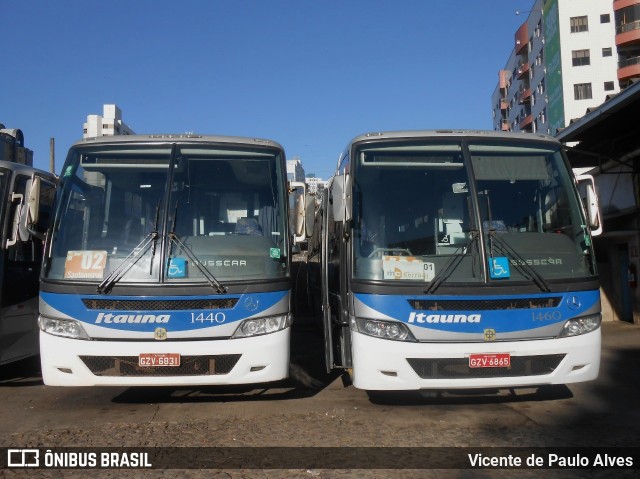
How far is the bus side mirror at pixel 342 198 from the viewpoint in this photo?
19.1 feet

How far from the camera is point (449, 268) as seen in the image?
5.49 m

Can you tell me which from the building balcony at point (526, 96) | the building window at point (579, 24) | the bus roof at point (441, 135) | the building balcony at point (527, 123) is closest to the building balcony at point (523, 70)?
the building balcony at point (526, 96)

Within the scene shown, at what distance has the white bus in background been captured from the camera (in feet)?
22.0

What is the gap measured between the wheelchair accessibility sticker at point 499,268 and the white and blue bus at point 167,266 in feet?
6.72

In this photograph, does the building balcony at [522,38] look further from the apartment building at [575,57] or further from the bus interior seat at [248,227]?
the bus interior seat at [248,227]

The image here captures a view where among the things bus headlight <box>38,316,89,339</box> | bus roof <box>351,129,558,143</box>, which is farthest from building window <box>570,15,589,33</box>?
bus headlight <box>38,316,89,339</box>

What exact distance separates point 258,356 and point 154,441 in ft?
3.97

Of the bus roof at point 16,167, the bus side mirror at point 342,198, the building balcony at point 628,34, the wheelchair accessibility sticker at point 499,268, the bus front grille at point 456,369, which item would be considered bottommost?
the bus front grille at point 456,369

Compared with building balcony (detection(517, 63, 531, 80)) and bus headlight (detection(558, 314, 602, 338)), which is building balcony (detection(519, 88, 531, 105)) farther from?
bus headlight (detection(558, 314, 602, 338))

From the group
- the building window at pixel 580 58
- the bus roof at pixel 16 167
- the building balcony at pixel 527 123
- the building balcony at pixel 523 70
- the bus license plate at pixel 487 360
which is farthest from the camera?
the building balcony at pixel 523 70

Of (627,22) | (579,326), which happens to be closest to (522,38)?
(627,22)

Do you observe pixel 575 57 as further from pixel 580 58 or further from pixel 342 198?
pixel 342 198

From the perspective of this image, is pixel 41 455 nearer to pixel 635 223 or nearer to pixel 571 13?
pixel 635 223

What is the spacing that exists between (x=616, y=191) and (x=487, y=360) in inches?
402
